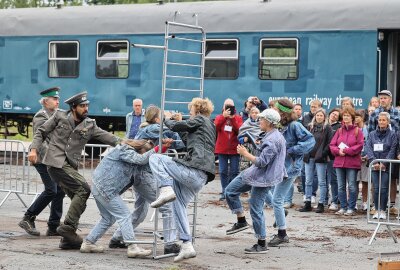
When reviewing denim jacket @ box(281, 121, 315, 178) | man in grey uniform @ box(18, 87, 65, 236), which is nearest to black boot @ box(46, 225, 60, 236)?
man in grey uniform @ box(18, 87, 65, 236)

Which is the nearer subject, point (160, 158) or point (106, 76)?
point (160, 158)

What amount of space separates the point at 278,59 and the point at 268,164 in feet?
34.3

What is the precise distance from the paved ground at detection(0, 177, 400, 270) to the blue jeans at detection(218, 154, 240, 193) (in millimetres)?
1438

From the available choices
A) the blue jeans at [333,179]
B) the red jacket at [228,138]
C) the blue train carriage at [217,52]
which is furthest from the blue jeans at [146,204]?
the blue train carriage at [217,52]

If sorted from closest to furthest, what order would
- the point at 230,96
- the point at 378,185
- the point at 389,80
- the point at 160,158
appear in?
1. the point at 160,158
2. the point at 378,185
3. the point at 389,80
4. the point at 230,96

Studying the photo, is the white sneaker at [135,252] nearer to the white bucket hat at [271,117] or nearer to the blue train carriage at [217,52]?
the white bucket hat at [271,117]

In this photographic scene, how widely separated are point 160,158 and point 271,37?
37.2 ft

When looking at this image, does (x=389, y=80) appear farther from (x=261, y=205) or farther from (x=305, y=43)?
(x=261, y=205)

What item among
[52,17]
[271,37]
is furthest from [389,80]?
[52,17]

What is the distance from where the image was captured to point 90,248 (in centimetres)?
1092

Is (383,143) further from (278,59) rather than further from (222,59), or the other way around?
(222,59)

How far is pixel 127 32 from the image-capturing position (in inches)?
919

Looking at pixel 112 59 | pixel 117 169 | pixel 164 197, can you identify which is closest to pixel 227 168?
pixel 117 169

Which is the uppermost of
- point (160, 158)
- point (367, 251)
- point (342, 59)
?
point (342, 59)
